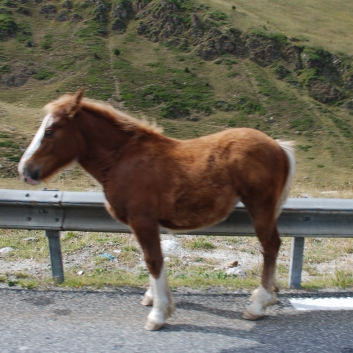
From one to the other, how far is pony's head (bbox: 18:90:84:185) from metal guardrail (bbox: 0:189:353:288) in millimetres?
768

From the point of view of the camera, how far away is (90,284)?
468 centimetres

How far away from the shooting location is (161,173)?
3.98m

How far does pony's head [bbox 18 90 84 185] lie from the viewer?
3.88 metres

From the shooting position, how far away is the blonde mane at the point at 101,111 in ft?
13.0

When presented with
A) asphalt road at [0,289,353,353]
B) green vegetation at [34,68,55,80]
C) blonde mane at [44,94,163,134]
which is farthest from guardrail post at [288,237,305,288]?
green vegetation at [34,68,55,80]

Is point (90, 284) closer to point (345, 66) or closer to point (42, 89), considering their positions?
point (42, 89)

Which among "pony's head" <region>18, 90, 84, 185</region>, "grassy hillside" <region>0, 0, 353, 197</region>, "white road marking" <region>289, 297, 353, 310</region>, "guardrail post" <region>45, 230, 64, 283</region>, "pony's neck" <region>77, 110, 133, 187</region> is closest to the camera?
"pony's head" <region>18, 90, 84, 185</region>

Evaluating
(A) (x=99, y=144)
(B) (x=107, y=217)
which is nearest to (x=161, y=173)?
(A) (x=99, y=144)

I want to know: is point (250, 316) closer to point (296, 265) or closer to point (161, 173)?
point (296, 265)

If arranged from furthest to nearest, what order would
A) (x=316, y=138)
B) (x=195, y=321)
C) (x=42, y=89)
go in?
(x=42, y=89), (x=316, y=138), (x=195, y=321)

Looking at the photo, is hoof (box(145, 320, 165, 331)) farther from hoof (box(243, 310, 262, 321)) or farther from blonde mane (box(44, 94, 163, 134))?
blonde mane (box(44, 94, 163, 134))

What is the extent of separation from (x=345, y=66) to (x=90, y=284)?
70.7m

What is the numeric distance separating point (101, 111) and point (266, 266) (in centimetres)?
204

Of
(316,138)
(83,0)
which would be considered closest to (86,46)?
(83,0)
